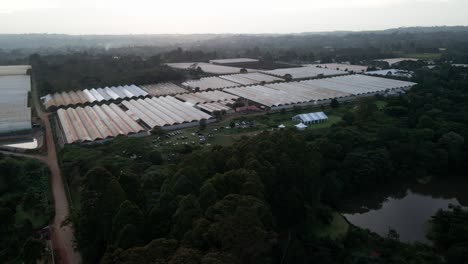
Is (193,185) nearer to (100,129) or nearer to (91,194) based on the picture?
(91,194)

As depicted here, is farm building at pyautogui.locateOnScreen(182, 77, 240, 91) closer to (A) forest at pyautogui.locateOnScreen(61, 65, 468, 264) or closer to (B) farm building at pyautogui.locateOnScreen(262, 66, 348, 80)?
(B) farm building at pyautogui.locateOnScreen(262, 66, 348, 80)

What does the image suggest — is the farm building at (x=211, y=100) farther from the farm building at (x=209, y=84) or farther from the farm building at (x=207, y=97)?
the farm building at (x=209, y=84)

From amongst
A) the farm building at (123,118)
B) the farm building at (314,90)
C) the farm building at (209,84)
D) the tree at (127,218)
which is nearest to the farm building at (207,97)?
the farm building at (314,90)

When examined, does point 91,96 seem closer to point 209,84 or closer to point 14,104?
point 14,104

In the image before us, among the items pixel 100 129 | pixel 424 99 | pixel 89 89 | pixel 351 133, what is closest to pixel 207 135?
pixel 100 129

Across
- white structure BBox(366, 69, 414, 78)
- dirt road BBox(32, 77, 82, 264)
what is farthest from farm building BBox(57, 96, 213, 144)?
white structure BBox(366, 69, 414, 78)

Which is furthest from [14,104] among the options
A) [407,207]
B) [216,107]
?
[407,207]
